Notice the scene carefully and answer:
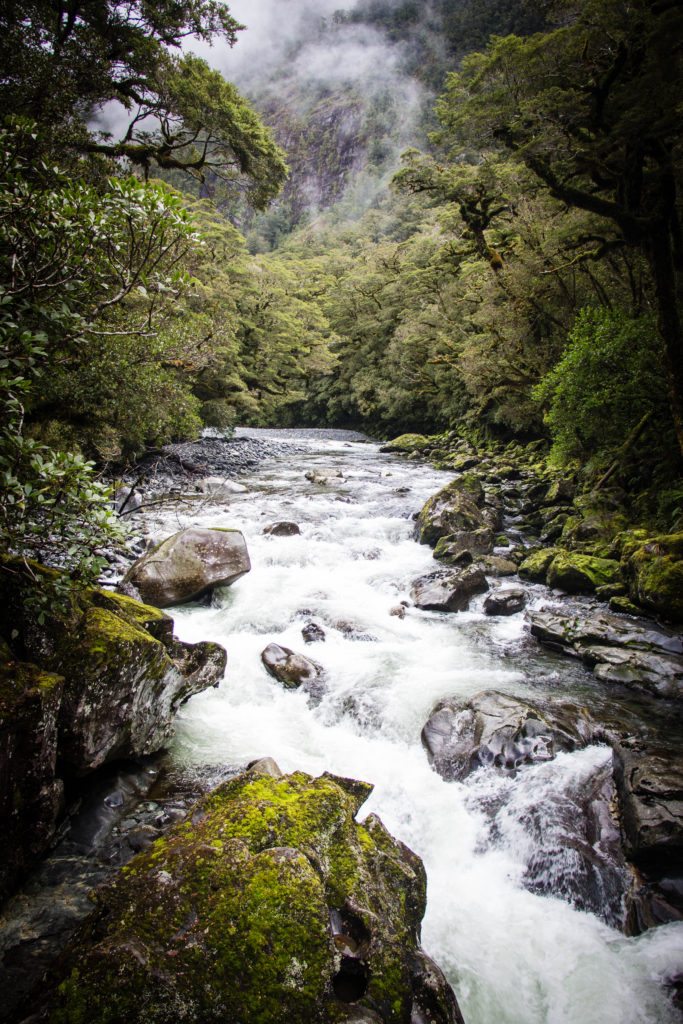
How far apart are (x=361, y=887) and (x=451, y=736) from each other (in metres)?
2.75

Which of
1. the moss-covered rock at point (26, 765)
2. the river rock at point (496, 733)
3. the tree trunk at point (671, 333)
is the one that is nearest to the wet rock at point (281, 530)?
the river rock at point (496, 733)

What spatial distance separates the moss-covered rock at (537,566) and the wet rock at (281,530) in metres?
5.43

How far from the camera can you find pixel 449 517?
1130cm

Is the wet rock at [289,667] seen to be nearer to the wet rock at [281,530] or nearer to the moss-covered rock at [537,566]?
the wet rock at [281,530]

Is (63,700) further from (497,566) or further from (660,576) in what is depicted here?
(497,566)

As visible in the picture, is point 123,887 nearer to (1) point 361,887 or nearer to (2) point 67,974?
(2) point 67,974

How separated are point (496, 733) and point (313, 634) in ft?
10.3

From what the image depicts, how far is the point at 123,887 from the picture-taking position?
241 cm

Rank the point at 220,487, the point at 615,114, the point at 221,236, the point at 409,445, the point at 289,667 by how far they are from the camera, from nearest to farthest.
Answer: the point at 289,667
the point at 615,114
the point at 220,487
the point at 221,236
the point at 409,445

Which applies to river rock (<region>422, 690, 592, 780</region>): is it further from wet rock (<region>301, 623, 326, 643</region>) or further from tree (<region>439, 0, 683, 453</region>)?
tree (<region>439, 0, 683, 453</region>)

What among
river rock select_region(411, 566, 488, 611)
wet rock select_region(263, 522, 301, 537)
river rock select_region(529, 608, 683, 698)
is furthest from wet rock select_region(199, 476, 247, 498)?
river rock select_region(529, 608, 683, 698)

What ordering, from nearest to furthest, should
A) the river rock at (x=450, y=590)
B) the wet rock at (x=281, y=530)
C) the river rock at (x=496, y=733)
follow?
the river rock at (x=496, y=733) → the river rock at (x=450, y=590) → the wet rock at (x=281, y=530)

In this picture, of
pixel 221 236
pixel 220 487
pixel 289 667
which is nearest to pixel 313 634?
pixel 289 667

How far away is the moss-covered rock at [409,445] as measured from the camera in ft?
88.3
